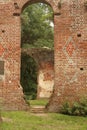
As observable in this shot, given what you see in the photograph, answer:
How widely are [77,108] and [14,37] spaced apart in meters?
3.34

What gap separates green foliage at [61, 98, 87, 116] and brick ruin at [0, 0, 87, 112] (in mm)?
347

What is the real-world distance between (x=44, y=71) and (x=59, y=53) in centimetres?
862

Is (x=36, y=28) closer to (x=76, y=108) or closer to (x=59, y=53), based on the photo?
(x=59, y=53)

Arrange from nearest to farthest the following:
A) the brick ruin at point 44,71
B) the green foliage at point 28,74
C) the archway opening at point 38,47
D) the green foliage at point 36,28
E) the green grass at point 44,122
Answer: the green grass at point 44,122 < the brick ruin at point 44,71 < the archway opening at point 38,47 < the green foliage at point 28,74 < the green foliage at point 36,28

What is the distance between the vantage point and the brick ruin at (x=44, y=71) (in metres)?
19.2

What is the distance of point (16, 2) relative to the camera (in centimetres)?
1152

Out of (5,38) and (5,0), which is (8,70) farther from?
(5,0)

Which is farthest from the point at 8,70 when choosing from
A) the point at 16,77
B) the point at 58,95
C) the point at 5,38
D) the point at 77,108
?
the point at 77,108

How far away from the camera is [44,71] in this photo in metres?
19.8

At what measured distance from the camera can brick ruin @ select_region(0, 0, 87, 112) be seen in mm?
11117

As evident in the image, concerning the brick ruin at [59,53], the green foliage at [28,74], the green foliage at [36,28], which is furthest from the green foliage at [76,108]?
the green foliage at [36,28]

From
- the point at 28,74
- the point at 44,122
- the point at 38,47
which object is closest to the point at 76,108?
the point at 44,122

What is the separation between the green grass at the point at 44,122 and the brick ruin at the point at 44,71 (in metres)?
8.96

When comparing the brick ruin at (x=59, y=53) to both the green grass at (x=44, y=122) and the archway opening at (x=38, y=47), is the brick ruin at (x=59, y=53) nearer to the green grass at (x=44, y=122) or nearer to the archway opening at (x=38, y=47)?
the green grass at (x=44, y=122)
